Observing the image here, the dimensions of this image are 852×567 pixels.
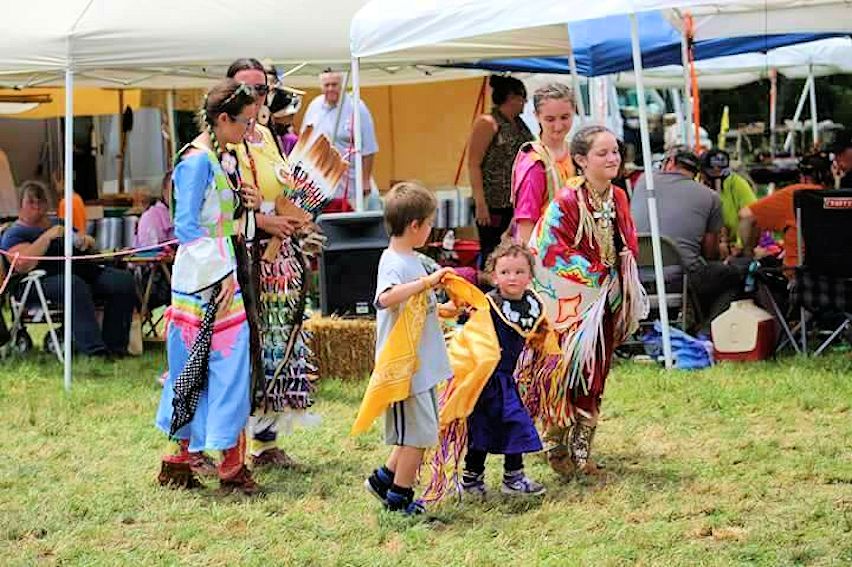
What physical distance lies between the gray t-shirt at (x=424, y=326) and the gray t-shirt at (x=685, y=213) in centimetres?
402

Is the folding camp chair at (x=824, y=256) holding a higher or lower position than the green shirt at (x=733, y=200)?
lower

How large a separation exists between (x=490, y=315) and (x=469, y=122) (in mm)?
9325

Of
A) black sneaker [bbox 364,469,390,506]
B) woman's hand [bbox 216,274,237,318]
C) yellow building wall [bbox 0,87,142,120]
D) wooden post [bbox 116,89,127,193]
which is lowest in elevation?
black sneaker [bbox 364,469,390,506]

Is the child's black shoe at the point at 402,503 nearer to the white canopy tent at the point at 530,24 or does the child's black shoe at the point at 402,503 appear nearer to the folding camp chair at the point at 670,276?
the white canopy tent at the point at 530,24

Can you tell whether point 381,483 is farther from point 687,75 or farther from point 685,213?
point 687,75

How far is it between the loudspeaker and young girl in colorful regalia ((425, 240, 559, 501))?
8.77ft

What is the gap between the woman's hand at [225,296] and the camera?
5.28 meters

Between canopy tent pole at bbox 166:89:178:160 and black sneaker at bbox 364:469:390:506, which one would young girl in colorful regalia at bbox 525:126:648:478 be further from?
canopy tent pole at bbox 166:89:178:160

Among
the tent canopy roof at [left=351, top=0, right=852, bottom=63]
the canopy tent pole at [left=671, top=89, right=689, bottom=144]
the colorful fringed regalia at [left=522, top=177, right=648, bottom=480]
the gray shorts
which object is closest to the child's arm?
the gray shorts

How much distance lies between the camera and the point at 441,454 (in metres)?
5.06

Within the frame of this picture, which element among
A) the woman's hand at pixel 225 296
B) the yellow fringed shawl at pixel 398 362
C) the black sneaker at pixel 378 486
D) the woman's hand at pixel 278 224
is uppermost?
the woman's hand at pixel 278 224

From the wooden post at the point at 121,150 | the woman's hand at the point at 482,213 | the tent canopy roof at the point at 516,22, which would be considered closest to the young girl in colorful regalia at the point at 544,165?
the tent canopy roof at the point at 516,22

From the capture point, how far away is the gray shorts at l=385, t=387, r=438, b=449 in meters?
4.84

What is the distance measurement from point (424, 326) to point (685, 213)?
13.9 ft
